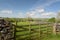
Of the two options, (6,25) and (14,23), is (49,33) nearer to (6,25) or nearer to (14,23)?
(14,23)

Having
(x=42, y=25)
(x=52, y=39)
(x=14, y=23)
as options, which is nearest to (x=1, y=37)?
(x=14, y=23)

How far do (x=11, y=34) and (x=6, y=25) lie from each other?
67cm

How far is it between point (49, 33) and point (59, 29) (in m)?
2.00

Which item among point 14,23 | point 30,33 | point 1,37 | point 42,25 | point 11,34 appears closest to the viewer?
point 1,37

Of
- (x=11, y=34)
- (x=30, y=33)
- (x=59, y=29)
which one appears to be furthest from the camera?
(x=59, y=29)

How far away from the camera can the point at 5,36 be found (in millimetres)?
8242

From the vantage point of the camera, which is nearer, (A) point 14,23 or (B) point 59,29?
(A) point 14,23

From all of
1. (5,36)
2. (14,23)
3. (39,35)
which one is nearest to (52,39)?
(39,35)

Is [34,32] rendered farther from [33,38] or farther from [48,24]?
[48,24]

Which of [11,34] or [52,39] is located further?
[52,39]

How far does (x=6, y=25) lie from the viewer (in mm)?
8336

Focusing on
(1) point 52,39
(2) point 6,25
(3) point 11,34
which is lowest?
(1) point 52,39

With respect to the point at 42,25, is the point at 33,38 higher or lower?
lower

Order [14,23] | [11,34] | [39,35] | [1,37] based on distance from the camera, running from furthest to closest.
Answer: [39,35]
[14,23]
[11,34]
[1,37]
